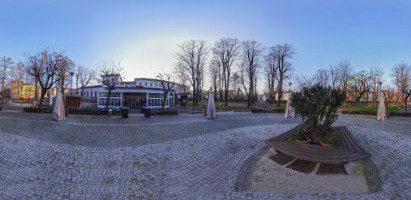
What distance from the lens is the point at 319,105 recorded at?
6336mm

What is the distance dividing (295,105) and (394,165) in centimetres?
312

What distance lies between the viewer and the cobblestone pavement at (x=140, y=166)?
3.56 meters

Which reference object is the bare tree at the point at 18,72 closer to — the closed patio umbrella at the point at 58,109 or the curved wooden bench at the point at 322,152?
the closed patio umbrella at the point at 58,109

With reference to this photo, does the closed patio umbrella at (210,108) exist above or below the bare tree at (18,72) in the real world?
below

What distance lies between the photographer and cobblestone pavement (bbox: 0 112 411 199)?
3.56 meters

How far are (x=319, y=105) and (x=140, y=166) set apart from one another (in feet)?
21.4

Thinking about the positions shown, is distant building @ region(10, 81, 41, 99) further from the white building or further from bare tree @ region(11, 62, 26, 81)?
the white building

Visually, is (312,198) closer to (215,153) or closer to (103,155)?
(215,153)

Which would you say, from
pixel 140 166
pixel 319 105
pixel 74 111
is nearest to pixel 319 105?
pixel 319 105

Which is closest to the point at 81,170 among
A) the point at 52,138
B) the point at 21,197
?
the point at 21,197

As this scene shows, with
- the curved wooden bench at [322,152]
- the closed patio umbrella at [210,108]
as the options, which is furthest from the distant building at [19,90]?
the curved wooden bench at [322,152]

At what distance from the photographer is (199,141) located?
22.7 feet

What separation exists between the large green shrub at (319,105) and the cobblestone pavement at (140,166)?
173 cm

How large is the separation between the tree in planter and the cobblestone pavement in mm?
1708
